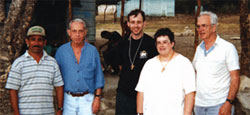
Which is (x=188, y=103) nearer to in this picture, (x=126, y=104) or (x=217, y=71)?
(x=217, y=71)

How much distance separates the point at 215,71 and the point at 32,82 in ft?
5.93

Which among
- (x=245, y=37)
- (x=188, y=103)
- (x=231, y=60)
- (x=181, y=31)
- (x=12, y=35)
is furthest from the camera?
(x=181, y=31)

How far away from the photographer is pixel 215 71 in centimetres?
288

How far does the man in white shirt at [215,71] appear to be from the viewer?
9.26 feet

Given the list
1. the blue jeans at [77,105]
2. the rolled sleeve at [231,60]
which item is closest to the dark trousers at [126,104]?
the blue jeans at [77,105]

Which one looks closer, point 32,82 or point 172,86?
point 172,86

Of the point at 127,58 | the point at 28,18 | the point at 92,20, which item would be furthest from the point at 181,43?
the point at 127,58

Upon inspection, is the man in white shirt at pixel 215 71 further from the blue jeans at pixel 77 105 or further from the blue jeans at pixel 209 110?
the blue jeans at pixel 77 105

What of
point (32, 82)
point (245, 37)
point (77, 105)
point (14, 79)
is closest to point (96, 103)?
point (77, 105)

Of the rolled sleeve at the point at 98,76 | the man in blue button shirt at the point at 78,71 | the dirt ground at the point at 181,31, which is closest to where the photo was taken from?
the man in blue button shirt at the point at 78,71

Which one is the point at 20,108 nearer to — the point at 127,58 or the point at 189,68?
the point at 127,58

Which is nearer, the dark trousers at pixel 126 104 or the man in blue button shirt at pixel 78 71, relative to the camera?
the man in blue button shirt at pixel 78 71

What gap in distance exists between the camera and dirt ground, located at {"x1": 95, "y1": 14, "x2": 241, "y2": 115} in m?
8.24

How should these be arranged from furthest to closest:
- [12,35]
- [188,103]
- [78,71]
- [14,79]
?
[12,35] < [78,71] < [14,79] < [188,103]
